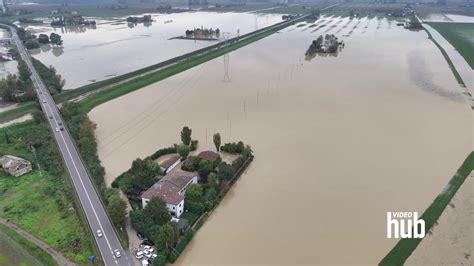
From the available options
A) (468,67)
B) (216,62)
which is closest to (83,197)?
(216,62)

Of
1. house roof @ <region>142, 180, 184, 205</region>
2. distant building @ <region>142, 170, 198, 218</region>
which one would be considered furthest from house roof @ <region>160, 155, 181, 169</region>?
house roof @ <region>142, 180, 184, 205</region>

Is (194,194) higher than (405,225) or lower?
higher

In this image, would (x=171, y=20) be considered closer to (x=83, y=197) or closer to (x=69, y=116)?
(x=69, y=116)

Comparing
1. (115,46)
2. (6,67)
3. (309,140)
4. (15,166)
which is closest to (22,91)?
(6,67)

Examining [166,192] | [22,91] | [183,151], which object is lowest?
[166,192]

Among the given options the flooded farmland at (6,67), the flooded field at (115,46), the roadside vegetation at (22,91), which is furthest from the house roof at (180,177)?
the flooded farmland at (6,67)

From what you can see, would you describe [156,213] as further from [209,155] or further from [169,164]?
[209,155]
